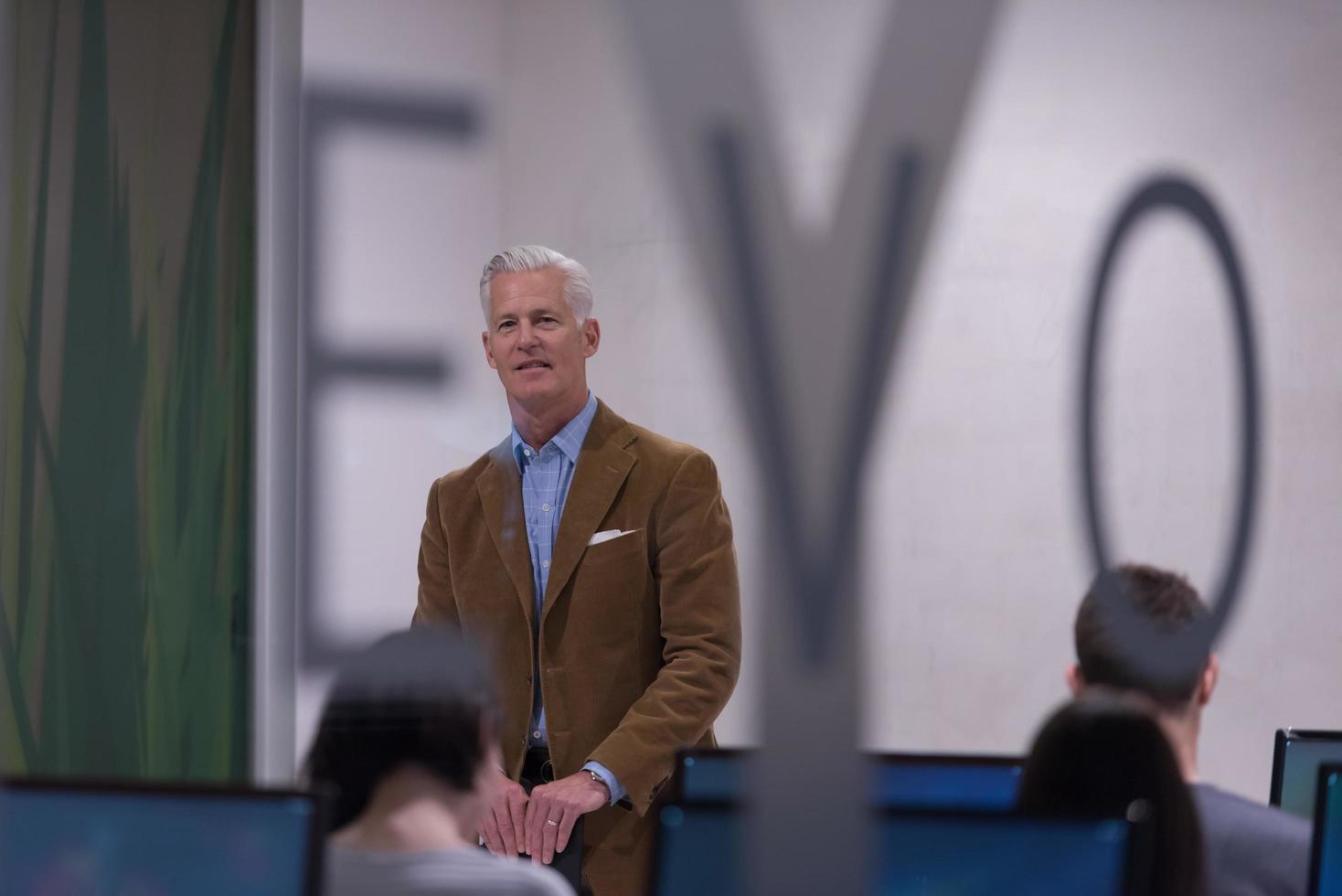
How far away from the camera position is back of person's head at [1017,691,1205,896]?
3.84ft

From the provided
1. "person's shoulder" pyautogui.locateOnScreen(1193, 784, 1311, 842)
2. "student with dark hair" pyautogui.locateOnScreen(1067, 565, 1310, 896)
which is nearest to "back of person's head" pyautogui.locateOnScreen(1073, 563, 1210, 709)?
Result: "student with dark hair" pyautogui.locateOnScreen(1067, 565, 1310, 896)

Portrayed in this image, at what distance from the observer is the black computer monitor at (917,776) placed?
135 centimetres

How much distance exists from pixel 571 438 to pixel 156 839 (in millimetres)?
935

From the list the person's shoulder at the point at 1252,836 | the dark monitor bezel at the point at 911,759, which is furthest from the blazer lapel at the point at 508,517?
the person's shoulder at the point at 1252,836

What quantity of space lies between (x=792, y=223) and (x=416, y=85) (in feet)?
4.59

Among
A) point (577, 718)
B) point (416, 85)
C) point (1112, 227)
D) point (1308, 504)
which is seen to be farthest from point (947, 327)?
point (577, 718)

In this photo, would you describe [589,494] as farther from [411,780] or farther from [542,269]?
[411,780]

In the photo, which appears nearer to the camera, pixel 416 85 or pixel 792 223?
pixel 792 223

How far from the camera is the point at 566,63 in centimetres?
267

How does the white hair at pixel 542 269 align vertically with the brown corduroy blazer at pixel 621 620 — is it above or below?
above

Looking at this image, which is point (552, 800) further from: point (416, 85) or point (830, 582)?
point (416, 85)

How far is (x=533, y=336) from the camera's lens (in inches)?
76.0

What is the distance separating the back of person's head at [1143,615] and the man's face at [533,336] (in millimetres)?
722

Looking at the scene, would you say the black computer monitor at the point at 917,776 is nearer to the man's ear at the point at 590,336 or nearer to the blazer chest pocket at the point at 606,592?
the blazer chest pocket at the point at 606,592
